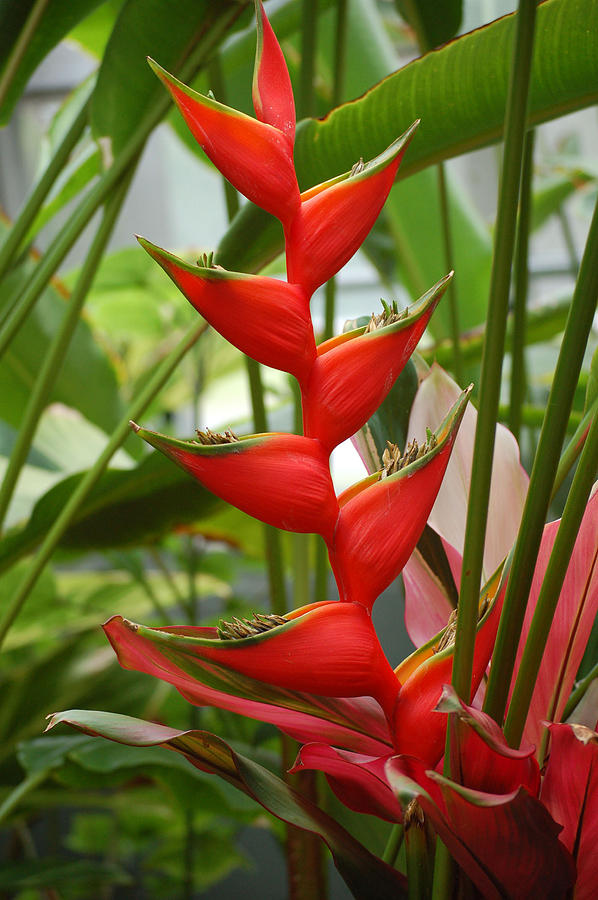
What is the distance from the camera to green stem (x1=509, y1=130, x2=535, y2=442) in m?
0.25

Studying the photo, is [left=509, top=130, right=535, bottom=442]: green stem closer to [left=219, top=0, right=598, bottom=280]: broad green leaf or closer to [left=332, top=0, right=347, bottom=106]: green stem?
[left=219, top=0, right=598, bottom=280]: broad green leaf

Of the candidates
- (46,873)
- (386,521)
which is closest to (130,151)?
(386,521)

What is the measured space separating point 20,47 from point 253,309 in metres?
0.31

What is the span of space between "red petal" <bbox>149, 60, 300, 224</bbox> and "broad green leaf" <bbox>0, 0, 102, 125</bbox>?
26cm

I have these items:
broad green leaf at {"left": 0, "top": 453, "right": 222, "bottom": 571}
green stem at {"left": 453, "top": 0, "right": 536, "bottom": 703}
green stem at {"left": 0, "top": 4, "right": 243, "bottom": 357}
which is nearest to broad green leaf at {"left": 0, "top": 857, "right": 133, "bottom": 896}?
broad green leaf at {"left": 0, "top": 453, "right": 222, "bottom": 571}

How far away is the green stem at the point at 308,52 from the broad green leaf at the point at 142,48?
5cm

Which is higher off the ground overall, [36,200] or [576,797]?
[36,200]

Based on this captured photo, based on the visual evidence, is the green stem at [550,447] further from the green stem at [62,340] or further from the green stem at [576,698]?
the green stem at [62,340]

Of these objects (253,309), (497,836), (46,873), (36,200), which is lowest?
(46,873)

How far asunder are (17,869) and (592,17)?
24.7 inches

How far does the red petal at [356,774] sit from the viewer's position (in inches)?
6.8

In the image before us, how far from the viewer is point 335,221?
168mm

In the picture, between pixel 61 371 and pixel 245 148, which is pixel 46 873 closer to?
pixel 61 371

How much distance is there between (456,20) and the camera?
0.38 meters
